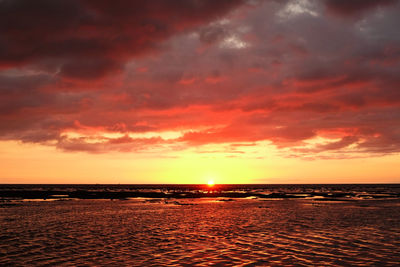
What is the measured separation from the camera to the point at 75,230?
109ft

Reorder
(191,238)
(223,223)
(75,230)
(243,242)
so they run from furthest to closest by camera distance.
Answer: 1. (223,223)
2. (75,230)
3. (191,238)
4. (243,242)

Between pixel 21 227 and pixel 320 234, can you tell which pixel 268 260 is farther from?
pixel 21 227

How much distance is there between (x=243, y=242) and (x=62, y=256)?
12.8 m

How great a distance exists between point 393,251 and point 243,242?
10.1m

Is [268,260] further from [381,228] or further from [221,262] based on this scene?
[381,228]

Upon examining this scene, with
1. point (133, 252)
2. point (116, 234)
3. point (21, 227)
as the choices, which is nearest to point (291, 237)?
point (133, 252)

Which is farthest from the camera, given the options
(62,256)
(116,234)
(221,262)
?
(116,234)

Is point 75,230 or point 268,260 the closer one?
point 268,260

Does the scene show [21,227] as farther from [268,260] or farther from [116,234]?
[268,260]

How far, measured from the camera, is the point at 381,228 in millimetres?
33406

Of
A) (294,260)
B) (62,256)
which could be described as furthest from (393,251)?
(62,256)

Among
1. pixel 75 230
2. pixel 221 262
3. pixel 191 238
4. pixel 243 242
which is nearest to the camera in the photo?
pixel 221 262

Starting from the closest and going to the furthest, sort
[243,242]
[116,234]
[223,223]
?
[243,242] → [116,234] → [223,223]

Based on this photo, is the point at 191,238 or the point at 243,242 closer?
the point at 243,242
